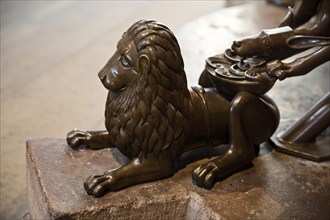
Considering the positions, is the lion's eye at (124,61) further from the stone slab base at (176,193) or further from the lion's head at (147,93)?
the stone slab base at (176,193)

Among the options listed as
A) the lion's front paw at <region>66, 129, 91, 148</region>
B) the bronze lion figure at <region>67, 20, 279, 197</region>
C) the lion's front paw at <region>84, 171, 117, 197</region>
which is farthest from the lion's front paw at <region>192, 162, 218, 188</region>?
the lion's front paw at <region>66, 129, 91, 148</region>

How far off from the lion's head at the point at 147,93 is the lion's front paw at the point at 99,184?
0.08 m

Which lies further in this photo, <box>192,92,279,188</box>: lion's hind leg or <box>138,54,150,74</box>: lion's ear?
<box>192,92,279,188</box>: lion's hind leg

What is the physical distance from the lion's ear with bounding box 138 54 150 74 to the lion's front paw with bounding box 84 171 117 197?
0.82 ft

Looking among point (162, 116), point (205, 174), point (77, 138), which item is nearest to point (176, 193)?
point (205, 174)

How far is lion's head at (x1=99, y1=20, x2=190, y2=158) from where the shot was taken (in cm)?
121

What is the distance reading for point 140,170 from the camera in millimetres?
1284

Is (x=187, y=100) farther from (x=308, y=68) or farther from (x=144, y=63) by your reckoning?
(x=308, y=68)

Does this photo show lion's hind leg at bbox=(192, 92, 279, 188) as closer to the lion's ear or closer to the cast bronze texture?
the cast bronze texture

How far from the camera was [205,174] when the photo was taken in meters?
1.31

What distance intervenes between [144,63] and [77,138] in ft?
1.08

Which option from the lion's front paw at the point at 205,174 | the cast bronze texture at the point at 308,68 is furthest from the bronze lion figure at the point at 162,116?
the cast bronze texture at the point at 308,68

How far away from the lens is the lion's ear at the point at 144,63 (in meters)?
1.19

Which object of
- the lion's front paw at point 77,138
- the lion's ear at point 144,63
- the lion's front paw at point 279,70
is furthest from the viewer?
the lion's front paw at point 77,138
